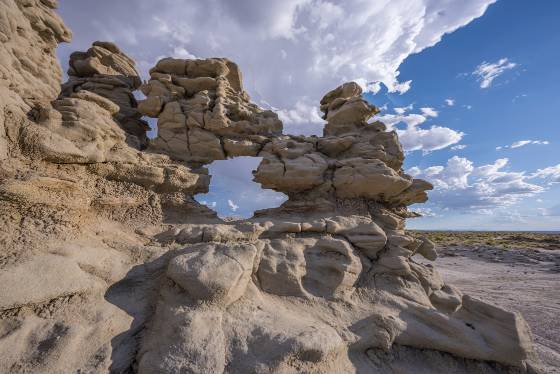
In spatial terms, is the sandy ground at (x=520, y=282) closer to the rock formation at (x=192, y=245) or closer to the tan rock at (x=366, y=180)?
the rock formation at (x=192, y=245)

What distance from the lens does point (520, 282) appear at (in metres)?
18.9

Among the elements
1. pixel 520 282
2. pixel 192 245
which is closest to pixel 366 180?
pixel 192 245

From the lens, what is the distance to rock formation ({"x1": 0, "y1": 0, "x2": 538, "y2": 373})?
4.73 meters

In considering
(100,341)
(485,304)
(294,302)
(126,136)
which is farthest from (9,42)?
(485,304)

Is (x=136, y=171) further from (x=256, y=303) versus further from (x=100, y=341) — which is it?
(x=256, y=303)

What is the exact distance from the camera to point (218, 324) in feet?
16.7

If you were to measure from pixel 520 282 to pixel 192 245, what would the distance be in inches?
919

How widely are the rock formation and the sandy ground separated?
4.62 metres

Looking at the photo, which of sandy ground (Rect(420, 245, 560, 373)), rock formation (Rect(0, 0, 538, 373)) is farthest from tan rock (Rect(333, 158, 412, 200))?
sandy ground (Rect(420, 245, 560, 373))

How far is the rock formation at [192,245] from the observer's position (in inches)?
186

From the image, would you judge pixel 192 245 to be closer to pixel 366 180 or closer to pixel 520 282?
pixel 366 180

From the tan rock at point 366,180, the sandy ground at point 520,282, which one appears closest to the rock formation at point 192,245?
the tan rock at point 366,180

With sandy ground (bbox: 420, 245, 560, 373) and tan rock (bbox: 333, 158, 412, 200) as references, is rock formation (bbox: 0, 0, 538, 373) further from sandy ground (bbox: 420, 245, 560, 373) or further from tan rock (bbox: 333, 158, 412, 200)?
sandy ground (bbox: 420, 245, 560, 373)

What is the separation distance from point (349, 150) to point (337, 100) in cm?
277
